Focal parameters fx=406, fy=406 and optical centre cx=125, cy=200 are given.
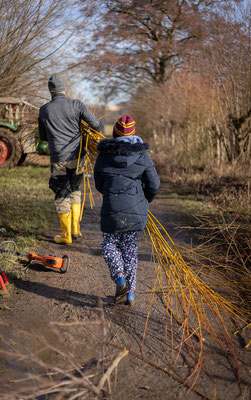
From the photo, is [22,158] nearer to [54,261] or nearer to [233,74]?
[233,74]

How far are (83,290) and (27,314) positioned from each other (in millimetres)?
678

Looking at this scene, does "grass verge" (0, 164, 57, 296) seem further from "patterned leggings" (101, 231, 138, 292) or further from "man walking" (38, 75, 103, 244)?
"patterned leggings" (101, 231, 138, 292)

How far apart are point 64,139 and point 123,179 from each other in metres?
1.77

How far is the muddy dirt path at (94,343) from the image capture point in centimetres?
235

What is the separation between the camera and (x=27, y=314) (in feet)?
10.9

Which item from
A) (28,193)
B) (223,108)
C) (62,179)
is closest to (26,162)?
(28,193)

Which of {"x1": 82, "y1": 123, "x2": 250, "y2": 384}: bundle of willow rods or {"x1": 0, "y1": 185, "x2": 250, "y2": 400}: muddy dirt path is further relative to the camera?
{"x1": 82, "y1": 123, "x2": 250, "y2": 384}: bundle of willow rods

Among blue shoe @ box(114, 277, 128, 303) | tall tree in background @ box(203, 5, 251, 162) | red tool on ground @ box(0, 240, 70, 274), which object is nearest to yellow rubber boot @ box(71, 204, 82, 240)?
red tool on ground @ box(0, 240, 70, 274)

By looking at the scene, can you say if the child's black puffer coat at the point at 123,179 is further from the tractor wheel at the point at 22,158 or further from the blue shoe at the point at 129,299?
the tractor wheel at the point at 22,158

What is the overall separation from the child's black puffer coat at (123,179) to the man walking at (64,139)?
145 cm

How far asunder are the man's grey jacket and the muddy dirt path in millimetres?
1331

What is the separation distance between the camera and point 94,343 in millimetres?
2848

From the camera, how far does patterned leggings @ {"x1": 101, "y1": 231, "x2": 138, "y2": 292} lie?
349 cm

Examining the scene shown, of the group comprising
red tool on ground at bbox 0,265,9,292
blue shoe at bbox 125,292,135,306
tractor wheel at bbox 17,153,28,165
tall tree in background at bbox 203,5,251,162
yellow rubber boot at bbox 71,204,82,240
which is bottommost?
blue shoe at bbox 125,292,135,306
